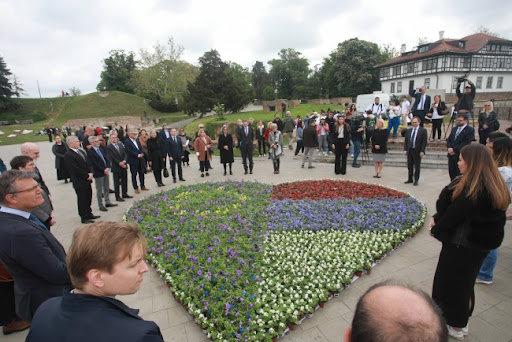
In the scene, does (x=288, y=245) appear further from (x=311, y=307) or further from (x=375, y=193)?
(x=375, y=193)

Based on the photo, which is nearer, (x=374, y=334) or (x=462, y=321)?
(x=374, y=334)

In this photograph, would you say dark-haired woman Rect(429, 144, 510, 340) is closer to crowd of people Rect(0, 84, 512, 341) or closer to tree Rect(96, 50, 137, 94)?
crowd of people Rect(0, 84, 512, 341)

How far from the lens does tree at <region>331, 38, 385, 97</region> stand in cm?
5184

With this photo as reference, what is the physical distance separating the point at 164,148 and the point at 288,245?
7.63 metres

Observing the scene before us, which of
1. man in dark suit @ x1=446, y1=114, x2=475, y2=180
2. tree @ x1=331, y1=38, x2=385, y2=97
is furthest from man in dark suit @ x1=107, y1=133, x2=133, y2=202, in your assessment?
tree @ x1=331, y1=38, x2=385, y2=97

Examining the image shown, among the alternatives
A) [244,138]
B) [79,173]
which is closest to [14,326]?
[79,173]

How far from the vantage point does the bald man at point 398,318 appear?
0.92m

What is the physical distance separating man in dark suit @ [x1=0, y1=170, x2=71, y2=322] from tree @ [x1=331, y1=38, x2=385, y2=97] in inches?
2223

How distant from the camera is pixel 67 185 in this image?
37.2 feet

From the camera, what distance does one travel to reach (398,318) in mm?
950

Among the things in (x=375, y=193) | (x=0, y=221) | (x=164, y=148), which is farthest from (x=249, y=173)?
(x=0, y=221)

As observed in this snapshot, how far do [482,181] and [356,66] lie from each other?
5683 cm

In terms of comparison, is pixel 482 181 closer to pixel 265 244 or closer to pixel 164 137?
pixel 265 244

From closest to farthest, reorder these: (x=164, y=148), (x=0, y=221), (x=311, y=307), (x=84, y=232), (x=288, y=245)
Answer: (x=84, y=232) < (x=0, y=221) < (x=311, y=307) < (x=288, y=245) < (x=164, y=148)
